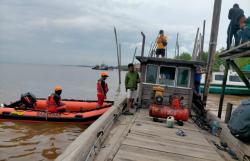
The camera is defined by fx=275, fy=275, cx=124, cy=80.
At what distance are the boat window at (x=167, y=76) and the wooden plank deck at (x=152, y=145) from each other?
3.13 meters

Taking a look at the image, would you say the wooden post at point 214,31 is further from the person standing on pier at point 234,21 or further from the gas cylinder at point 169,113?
the gas cylinder at point 169,113

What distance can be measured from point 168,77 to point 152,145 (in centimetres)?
554

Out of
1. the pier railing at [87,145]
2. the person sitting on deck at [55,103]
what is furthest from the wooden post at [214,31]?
the person sitting on deck at [55,103]

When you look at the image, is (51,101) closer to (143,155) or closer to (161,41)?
(161,41)

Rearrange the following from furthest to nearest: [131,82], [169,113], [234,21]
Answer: [131,82] → [234,21] → [169,113]

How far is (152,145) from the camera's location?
A: 6.33 m

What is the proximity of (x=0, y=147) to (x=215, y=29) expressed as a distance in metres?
9.91

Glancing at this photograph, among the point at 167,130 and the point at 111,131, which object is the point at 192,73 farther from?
the point at 111,131

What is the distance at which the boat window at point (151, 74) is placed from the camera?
11.5 metres

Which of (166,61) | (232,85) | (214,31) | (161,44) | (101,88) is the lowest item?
(101,88)

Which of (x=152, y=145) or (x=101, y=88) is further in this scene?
(x=101, y=88)

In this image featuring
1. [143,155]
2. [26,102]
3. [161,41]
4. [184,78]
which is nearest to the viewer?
[143,155]

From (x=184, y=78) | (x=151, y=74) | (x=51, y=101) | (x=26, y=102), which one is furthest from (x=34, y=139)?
(x=184, y=78)

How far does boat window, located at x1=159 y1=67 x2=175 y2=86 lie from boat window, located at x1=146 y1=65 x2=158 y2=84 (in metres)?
0.25
